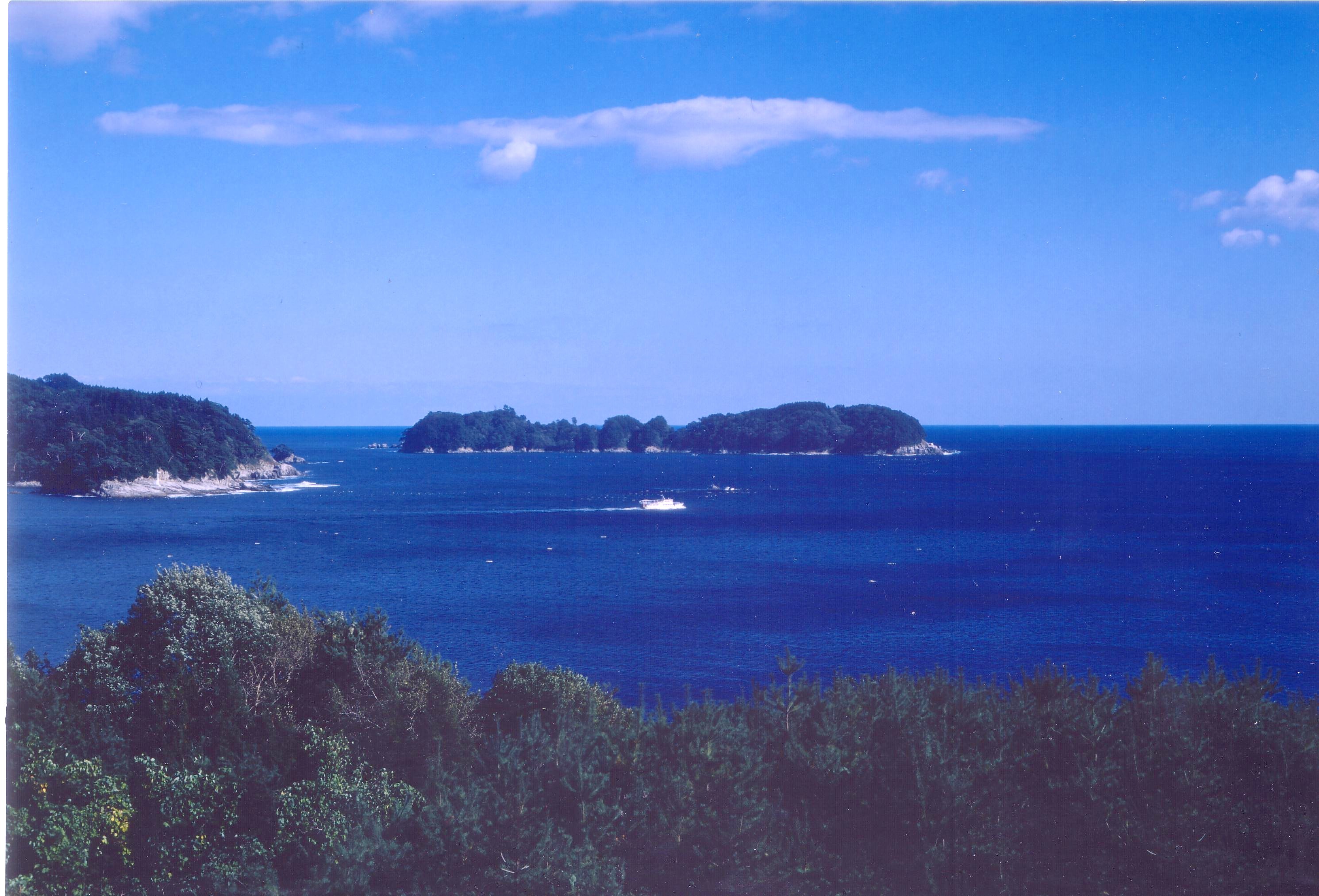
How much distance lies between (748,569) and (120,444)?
185ft

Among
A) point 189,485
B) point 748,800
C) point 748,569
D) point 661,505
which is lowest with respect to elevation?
point 748,569

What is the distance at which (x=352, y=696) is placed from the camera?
12.4 metres

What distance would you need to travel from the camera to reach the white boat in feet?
245

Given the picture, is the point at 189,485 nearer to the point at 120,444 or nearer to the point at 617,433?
the point at 120,444

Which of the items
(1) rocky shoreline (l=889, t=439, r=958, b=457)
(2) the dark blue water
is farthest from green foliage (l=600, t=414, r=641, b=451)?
(2) the dark blue water

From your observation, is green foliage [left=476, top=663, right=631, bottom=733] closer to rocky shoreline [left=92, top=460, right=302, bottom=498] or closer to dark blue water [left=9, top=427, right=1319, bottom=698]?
dark blue water [left=9, top=427, right=1319, bottom=698]

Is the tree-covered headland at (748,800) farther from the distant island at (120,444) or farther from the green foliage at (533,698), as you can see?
the distant island at (120,444)

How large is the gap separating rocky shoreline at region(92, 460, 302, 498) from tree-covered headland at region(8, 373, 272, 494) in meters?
0.48

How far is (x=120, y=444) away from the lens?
257 feet

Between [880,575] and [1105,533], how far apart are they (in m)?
22.9

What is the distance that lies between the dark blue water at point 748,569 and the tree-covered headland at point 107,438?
3.54 metres

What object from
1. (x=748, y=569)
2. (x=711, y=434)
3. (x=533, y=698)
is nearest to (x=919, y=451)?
(x=711, y=434)

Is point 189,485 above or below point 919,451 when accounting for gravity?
below

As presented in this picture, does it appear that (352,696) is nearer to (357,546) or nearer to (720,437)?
(357,546)
